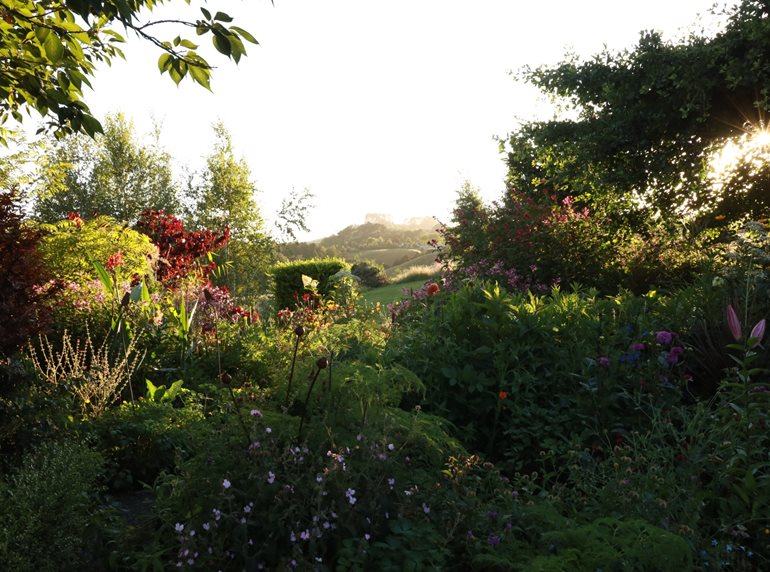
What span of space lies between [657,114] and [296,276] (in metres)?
8.26

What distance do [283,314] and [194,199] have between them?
11727 millimetres

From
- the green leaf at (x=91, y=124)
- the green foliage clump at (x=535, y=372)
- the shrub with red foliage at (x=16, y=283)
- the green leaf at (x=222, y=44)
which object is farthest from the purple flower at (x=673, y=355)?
the shrub with red foliage at (x=16, y=283)

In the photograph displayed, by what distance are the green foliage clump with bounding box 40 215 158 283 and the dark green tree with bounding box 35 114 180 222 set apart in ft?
45.9

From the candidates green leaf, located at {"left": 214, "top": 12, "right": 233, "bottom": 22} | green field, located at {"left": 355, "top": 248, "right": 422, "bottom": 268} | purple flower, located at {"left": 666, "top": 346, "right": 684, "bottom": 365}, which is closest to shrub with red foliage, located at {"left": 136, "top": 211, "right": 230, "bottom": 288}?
green leaf, located at {"left": 214, "top": 12, "right": 233, "bottom": 22}

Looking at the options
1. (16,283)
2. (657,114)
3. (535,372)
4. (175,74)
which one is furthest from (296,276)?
(175,74)

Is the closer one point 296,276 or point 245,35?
point 245,35

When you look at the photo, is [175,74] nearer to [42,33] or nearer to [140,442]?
[42,33]

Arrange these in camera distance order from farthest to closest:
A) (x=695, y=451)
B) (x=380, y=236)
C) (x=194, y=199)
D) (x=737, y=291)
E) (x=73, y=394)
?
(x=380, y=236) < (x=194, y=199) < (x=737, y=291) < (x=73, y=394) < (x=695, y=451)

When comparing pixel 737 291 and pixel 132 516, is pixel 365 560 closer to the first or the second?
pixel 132 516

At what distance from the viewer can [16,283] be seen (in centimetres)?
506

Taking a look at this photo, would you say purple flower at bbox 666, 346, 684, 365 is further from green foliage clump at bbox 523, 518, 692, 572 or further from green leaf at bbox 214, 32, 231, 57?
green leaf at bbox 214, 32, 231, 57

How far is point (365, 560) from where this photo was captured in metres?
2.27

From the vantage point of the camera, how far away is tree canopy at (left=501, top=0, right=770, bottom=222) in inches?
392

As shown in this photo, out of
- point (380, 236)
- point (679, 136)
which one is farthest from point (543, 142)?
point (380, 236)
